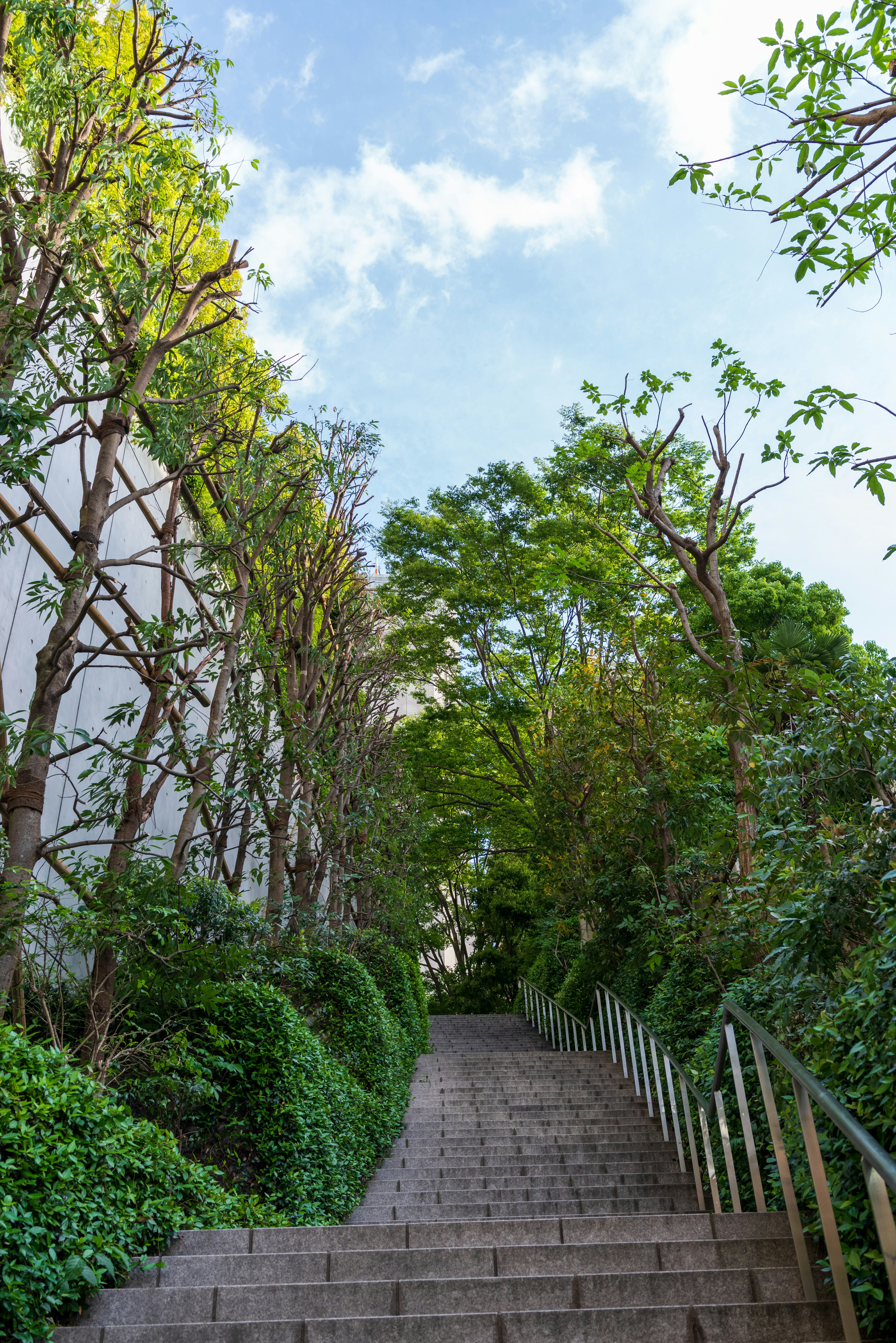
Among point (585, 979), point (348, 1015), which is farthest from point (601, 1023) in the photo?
point (348, 1015)

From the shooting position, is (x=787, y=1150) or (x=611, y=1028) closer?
(x=787, y=1150)

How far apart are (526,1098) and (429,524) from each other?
10.6 metres

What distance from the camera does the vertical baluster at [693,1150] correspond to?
5434 millimetres

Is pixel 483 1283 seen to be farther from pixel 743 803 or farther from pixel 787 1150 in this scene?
pixel 743 803

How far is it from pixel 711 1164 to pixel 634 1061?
392 cm

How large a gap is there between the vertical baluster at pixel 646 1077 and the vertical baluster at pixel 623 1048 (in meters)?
0.50

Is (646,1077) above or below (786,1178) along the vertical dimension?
above

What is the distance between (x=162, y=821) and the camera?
8.33 meters

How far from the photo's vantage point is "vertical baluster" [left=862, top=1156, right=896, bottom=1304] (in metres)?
2.08

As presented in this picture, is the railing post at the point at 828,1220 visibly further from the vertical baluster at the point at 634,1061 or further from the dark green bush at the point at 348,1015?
the vertical baluster at the point at 634,1061

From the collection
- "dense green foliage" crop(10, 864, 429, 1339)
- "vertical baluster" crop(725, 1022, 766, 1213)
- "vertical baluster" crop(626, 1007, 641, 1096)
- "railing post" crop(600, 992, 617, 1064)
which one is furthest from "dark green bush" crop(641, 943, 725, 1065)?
"vertical baluster" crop(725, 1022, 766, 1213)

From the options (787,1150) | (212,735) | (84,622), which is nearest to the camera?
(787,1150)

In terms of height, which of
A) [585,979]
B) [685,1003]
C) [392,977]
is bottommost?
[685,1003]

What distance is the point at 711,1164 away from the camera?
4984mm
